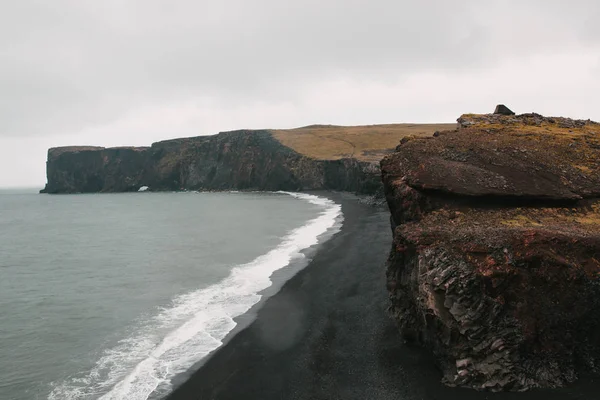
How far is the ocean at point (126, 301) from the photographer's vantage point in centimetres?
1872

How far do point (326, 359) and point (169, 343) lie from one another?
8.74m

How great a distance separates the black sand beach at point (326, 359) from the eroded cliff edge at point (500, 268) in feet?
3.33

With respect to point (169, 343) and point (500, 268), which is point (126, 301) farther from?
point (500, 268)

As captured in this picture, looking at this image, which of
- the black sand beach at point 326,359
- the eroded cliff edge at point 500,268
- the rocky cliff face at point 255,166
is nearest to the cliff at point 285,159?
the rocky cliff face at point 255,166

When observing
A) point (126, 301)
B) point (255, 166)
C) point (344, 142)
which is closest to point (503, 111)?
point (126, 301)

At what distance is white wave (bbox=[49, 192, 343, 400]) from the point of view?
17.4m

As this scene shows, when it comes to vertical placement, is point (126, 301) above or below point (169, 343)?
below

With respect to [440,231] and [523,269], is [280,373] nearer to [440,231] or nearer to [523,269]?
[440,231]

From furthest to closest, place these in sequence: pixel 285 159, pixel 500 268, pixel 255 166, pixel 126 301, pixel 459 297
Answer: pixel 255 166
pixel 285 159
pixel 126 301
pixel 459 297
pixel 500 268

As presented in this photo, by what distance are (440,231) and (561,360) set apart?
6640mm

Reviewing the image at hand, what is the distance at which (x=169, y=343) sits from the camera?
21.7m

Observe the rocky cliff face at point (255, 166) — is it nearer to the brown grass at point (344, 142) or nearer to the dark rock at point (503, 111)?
the brown grass at point (344, 142)

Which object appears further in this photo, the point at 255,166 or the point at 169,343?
the point at 255,166

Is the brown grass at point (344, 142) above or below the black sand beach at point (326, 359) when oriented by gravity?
above
